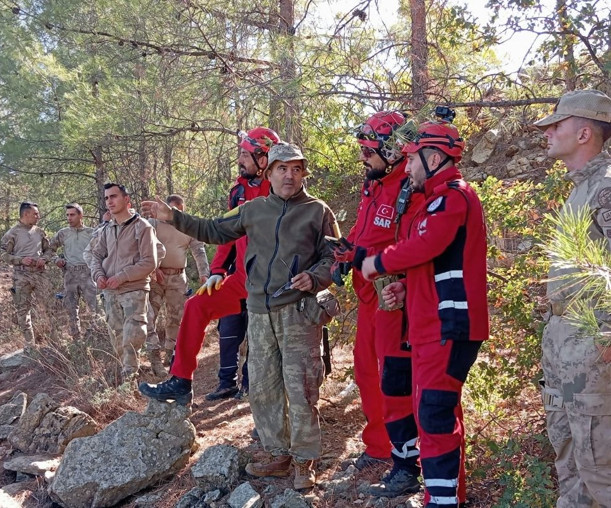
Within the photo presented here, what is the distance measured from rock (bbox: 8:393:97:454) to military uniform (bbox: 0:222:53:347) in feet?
12.7

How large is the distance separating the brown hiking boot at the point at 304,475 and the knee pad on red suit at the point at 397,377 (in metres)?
0.83

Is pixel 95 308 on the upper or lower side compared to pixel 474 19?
lower

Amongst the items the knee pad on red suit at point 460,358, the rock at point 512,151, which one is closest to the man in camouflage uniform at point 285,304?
the knee pad on red suit at point 460,358

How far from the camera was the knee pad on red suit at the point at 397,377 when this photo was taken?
3652 millimetres

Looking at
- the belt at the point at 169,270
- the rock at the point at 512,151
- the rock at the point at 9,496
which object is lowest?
the rock at the point at 9,496

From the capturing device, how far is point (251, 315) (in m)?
4.16

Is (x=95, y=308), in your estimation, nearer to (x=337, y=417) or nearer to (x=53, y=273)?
(x=53, y=273)

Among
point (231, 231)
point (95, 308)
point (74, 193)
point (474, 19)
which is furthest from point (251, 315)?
point (74, 193)

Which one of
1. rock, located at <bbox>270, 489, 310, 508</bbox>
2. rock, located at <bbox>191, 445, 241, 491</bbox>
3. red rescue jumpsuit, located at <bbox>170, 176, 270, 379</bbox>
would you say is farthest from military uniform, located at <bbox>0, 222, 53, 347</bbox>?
rock, located at <bbox>270, 489, 310, 508</bbox>

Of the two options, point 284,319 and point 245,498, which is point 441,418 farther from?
point 245,498

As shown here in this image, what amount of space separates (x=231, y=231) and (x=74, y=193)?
32.7 ft

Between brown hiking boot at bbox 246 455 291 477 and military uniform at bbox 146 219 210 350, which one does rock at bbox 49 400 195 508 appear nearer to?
brown hiking boot at bbox 246 455 291 477

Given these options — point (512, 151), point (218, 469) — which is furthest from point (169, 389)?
point (512, 151)

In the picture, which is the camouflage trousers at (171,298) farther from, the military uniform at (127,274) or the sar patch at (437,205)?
the sar patch at (437,205)
